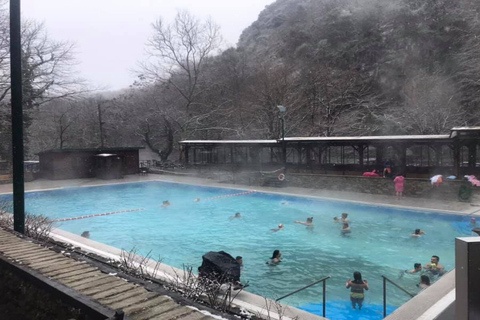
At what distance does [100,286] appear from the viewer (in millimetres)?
3389

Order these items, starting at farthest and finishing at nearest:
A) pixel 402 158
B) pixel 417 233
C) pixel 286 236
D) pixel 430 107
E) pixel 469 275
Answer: pixel 430 107
pixel 402 158
pixel 286 236
pixel 417 233
pixel 469 275

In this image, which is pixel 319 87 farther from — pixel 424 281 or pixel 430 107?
pixel 424 281

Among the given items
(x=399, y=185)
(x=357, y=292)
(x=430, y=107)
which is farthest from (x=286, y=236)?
(x=430, y=107)

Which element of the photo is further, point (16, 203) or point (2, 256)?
point (16, 203)

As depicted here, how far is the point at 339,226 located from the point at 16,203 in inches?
444

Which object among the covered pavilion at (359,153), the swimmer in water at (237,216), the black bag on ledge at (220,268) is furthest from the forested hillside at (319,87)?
the black bag on ledge at (220,268)

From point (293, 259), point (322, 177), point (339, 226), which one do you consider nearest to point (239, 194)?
point (322, 177)

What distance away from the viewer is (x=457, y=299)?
8.46ft

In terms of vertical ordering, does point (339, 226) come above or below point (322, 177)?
below

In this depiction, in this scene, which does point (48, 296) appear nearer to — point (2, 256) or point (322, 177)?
point (2, 256)

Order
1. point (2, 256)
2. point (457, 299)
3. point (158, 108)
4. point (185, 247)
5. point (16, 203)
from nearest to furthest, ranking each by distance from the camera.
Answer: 1. point (457, 299)
2. point (2, 256)
3. point (16, 203)
4. point (185, 247)
5. point (158, 108)

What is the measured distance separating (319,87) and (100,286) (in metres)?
32.7

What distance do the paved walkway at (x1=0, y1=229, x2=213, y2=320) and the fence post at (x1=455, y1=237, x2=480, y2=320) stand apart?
72.3 inches

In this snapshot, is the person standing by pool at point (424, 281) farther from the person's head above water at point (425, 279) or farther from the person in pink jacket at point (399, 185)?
the person in pink jacket at point (399, 185)
